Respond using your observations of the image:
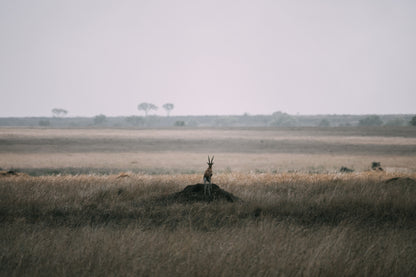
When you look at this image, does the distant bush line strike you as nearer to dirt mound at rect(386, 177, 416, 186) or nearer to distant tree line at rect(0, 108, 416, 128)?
distant tree line at rect(0, 108, 416, 128)

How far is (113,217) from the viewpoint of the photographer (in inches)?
346

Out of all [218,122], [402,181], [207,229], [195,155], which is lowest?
[195,155]

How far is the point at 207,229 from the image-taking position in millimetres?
7875

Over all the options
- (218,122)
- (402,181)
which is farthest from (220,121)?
(402,181)

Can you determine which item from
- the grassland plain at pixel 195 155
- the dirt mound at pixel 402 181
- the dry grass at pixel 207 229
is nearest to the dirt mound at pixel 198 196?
the dry grass at pixel 207 229

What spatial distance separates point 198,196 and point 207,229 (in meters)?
1.98

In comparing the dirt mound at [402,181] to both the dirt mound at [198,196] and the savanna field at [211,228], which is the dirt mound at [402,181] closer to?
the savanna field at [211,228]

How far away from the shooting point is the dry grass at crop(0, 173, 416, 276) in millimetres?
5582

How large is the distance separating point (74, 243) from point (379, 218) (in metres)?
7.53

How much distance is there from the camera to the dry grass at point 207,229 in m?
5.58

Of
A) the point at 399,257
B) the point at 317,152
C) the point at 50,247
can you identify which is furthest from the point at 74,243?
the point at 317,152

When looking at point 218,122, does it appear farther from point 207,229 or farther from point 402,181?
point 207,229

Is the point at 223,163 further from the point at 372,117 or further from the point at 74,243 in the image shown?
the point at 372,117

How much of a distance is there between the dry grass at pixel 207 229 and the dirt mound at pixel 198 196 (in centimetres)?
40
